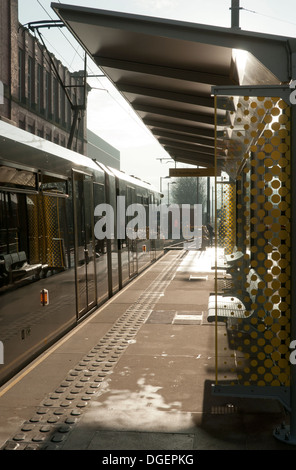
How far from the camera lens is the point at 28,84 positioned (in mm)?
36812

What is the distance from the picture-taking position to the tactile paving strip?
4406mm

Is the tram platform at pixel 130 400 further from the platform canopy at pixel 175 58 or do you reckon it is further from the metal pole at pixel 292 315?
the platform canopy at pixel 175 58

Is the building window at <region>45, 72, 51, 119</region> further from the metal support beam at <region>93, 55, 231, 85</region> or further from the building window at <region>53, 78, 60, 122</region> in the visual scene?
the metal support beam at <region>93, 55, 231, 85</region>

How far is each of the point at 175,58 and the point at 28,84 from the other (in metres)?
33.2

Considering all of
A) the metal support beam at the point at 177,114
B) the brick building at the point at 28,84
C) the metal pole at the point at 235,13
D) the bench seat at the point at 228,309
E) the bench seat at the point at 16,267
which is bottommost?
the bench seat at the point at 228,309

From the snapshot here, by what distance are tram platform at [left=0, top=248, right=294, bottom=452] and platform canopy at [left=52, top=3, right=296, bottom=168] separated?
2573 millimetres

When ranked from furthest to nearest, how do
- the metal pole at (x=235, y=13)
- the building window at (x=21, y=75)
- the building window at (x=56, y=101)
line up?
1. the building window at (x=56, y=101)
2. the building window at (x=21, y=75)
3. the metal pole at (x=235, y=13)

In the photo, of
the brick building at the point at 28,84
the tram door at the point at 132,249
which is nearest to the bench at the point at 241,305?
the tram door at the point at 132,249

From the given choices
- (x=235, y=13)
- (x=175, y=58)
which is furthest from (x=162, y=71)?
(x=235, y=13)

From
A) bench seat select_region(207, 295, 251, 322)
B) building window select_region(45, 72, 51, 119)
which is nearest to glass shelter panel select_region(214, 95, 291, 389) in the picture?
bench seat select_region(207, 295, 251, 322)

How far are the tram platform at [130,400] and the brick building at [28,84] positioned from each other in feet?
56.4

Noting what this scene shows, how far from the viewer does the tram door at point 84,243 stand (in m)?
8.72

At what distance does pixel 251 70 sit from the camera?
191 inches

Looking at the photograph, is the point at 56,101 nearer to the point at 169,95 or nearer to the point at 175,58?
the point at 169,95
